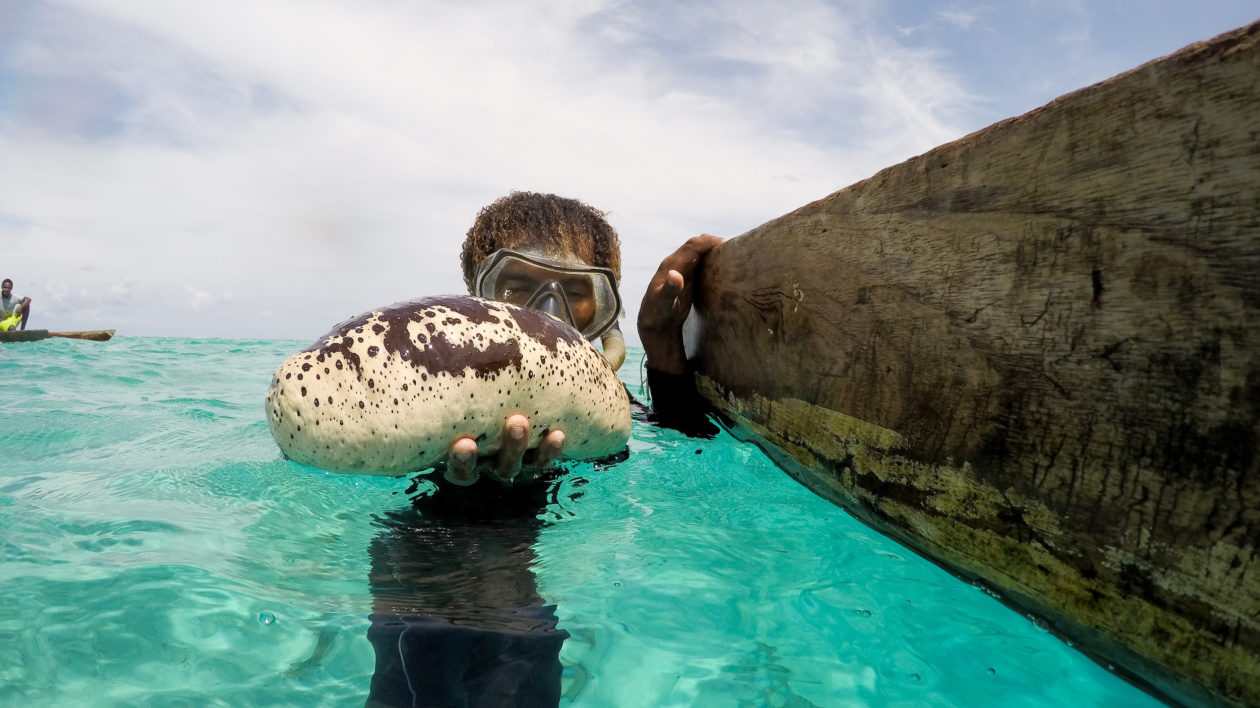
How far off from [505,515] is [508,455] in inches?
22.6

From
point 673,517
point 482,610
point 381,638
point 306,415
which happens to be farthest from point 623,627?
point 306,415

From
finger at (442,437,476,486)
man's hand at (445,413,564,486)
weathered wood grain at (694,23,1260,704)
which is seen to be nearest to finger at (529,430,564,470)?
man's hand at (445,413,564,486)

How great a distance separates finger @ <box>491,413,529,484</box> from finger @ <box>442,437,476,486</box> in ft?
0.32

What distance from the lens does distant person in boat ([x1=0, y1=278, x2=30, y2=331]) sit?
16719mm

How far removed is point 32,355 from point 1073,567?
1731 centimetres

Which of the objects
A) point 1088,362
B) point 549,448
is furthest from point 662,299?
point 1088,362

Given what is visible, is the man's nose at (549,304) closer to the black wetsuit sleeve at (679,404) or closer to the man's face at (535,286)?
the man's face at (535,286)

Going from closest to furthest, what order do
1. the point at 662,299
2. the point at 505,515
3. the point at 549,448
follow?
the point at 549,448
the point at 505,515
the point at 662,299

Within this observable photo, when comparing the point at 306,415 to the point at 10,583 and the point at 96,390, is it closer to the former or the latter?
the point at 10,583

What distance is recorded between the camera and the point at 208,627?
1.70m

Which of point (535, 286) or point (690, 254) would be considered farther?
point (535, 286)

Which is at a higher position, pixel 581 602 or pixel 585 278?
pixel 585 278

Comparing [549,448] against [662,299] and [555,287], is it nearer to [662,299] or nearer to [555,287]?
[662,299]

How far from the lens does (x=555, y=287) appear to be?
11.1 feet
